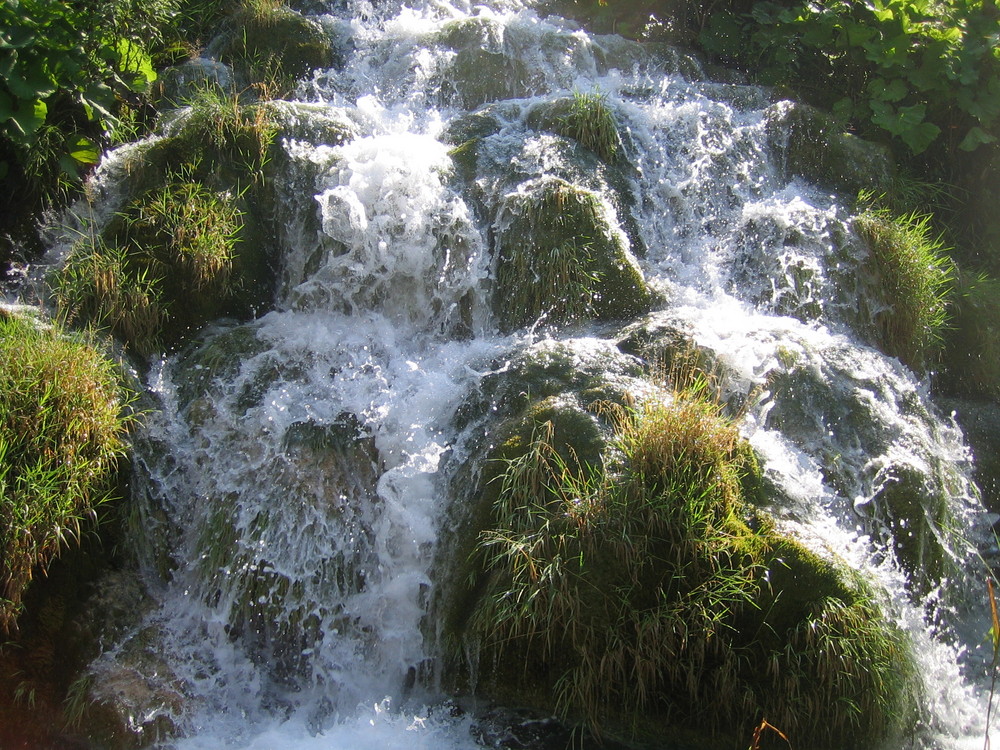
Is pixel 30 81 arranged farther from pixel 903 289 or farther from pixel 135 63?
pixel 903 289

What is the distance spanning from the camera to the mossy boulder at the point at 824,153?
277 inches

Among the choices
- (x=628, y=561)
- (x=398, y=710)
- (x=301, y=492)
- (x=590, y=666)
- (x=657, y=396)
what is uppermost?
(x=657, y=396)

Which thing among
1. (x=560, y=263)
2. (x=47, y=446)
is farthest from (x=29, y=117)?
(x=560, y=263)

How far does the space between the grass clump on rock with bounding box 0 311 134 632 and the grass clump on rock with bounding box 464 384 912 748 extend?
→ 2.06m

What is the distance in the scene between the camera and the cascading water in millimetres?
4148

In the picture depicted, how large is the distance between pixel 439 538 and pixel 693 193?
12.7ft

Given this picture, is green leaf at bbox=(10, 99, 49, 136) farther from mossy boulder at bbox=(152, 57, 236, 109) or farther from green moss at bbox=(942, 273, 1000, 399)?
green moss at bbox=(942, 273, 1000, 399)

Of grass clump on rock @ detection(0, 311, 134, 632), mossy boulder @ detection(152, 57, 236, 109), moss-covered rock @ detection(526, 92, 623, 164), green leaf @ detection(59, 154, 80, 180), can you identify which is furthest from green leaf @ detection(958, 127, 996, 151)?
green leaf @ detection(59, 154, 80, 180)

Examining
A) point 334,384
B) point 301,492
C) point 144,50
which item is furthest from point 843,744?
point 144,50

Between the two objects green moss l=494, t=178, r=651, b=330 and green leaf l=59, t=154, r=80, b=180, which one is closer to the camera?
green moss l=494, t=178, r=651, b=330

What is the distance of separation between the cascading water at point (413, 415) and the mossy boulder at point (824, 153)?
0.20 feet

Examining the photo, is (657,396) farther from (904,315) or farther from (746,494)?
(904,315)

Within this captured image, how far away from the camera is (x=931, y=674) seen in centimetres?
399

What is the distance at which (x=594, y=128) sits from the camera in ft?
22.0
